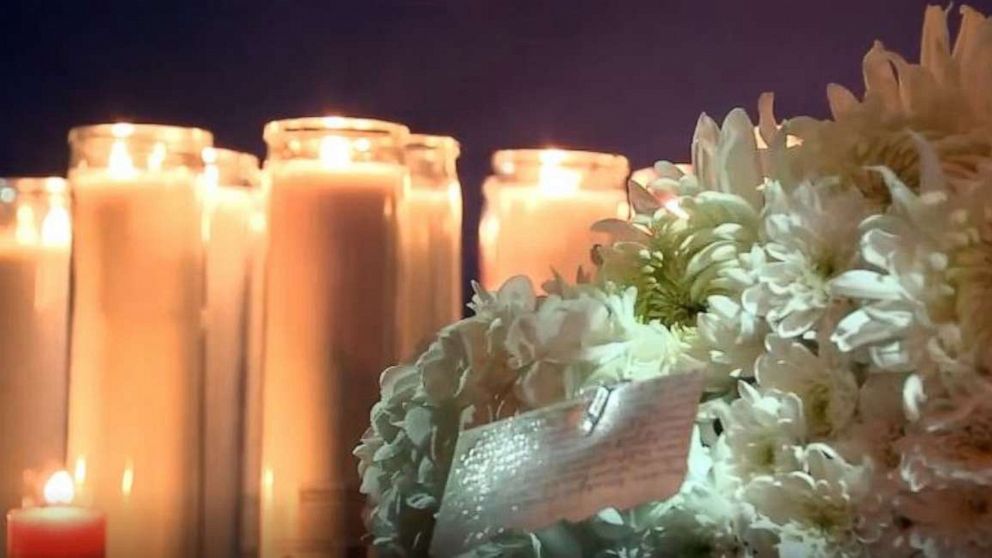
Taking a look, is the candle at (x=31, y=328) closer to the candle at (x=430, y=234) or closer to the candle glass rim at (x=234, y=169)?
the candle glass rim at (x=234, y=169)

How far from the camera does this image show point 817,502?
0.49m

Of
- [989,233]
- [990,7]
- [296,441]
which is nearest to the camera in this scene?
[989,233]

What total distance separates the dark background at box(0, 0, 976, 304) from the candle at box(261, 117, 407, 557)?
11.2 inches

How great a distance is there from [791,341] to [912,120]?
3.6 inches

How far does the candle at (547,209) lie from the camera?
35.3 inches

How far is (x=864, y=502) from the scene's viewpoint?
1.56 feet

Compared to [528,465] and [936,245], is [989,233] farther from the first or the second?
[528,465]

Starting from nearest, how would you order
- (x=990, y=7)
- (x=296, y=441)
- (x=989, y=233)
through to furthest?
(x=989, y=233), (x=296, y=441), (x=990, y=7)

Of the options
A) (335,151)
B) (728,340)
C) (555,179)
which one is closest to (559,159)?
(555,179)

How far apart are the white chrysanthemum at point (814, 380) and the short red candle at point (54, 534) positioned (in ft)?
1.28

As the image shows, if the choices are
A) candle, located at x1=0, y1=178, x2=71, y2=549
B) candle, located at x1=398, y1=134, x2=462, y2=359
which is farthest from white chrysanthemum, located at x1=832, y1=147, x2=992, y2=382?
candle, located at x1=0, y1=178, x2=71, y2=549

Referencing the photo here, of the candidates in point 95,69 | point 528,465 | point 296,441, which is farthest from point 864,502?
point 95,69

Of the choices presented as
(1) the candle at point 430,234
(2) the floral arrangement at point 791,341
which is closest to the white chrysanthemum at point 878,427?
(2) the floral arrangement at point 791,341

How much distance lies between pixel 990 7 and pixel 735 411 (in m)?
0.62
